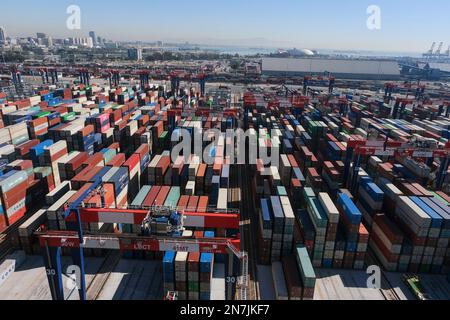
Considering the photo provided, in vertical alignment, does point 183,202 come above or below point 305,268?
above

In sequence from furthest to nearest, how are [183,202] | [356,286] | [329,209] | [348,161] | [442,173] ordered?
[442,173] → [348,161] → [183,202] → [329,209] → [356,286]

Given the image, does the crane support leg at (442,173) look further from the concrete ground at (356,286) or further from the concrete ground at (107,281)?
the concrete ground at (107,281)

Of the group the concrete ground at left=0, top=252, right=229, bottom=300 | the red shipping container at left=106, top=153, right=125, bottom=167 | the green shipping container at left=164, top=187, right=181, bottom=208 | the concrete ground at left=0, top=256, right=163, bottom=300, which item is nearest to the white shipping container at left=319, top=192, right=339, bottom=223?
the concrete ground at left=0, top=252, right=229, bottom=300

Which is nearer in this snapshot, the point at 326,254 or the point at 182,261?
the point at 182,261

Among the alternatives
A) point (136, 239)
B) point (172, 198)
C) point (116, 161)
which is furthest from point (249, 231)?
point (116, 161)

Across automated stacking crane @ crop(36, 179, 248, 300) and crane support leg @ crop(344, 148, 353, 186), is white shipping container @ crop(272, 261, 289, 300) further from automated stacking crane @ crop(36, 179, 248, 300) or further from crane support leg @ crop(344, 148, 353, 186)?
crane support leg @ crop(344, 148, 353, 186)

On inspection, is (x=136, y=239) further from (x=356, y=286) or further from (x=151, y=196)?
(x=356, y=286)
